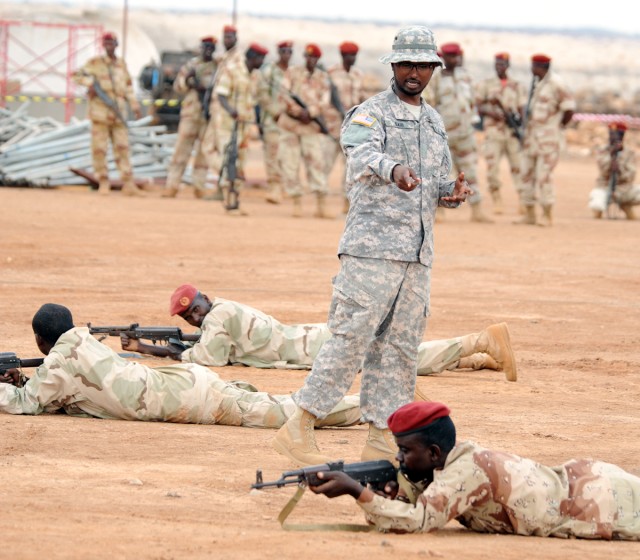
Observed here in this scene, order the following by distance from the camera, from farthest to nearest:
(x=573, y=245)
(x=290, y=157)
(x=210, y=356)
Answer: (x=290, y=157)
(x=573, y=245)
(x=210, y=356)

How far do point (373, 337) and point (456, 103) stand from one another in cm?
1292

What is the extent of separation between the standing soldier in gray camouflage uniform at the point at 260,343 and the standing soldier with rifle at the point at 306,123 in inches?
411

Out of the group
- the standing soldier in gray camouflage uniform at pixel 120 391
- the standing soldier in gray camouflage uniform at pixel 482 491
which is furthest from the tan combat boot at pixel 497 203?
the standing soldier in gray camouflage uniform at pixel 482 491

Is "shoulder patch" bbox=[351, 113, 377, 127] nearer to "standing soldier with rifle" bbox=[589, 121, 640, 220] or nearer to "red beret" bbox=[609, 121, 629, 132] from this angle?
"standing soldier with rifle" bbox=[589, 121, 640, 220]

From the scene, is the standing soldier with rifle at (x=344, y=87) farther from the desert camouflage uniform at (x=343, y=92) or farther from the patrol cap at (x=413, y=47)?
the patrol cap at (x=413, y=47)

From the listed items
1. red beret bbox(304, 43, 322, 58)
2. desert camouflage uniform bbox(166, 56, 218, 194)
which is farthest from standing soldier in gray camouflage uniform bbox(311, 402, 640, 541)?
desert camouflage uniform bbox(166, 56, 218, 194)

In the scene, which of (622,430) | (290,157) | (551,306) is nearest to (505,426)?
(622,430)

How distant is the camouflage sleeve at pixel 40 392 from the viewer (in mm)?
7211

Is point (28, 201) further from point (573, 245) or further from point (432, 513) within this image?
point (432, 513)

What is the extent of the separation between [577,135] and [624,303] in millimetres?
34877

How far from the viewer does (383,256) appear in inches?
249

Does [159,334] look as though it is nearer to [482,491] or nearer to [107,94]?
[482,491]

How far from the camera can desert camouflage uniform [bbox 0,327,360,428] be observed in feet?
23.5

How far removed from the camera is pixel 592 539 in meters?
5.51
